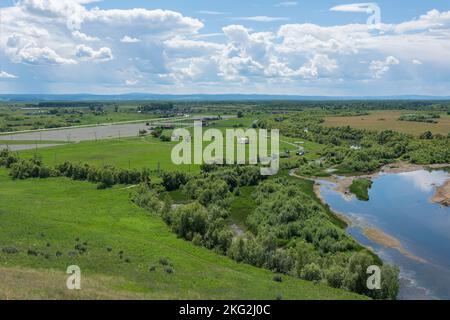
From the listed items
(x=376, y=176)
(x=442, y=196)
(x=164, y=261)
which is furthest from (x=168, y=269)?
(x=376, y=176)

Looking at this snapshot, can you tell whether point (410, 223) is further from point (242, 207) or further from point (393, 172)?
point (393, 172)

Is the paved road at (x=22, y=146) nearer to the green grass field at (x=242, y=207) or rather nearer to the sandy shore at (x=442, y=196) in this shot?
the green grass field at (x=242, y=207)

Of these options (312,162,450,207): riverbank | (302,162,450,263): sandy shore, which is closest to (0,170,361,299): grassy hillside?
(302,162,450,263): sandy shore

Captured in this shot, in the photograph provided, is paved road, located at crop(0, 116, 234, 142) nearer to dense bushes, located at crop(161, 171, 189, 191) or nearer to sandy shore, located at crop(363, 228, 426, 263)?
dense bushes, located at crop(161, 171, 189, 191)

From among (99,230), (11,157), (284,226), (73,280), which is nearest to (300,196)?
(284,226)

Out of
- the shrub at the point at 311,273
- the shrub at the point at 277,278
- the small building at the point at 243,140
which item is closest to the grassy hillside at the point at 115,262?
the shrub at the point at 277,278

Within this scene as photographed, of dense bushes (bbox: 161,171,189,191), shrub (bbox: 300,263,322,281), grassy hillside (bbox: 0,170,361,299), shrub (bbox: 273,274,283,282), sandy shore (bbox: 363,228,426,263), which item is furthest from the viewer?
dense bushes (bbox: 161,171,189,191)

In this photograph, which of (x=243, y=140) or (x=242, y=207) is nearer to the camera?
(x=242, y=207)
